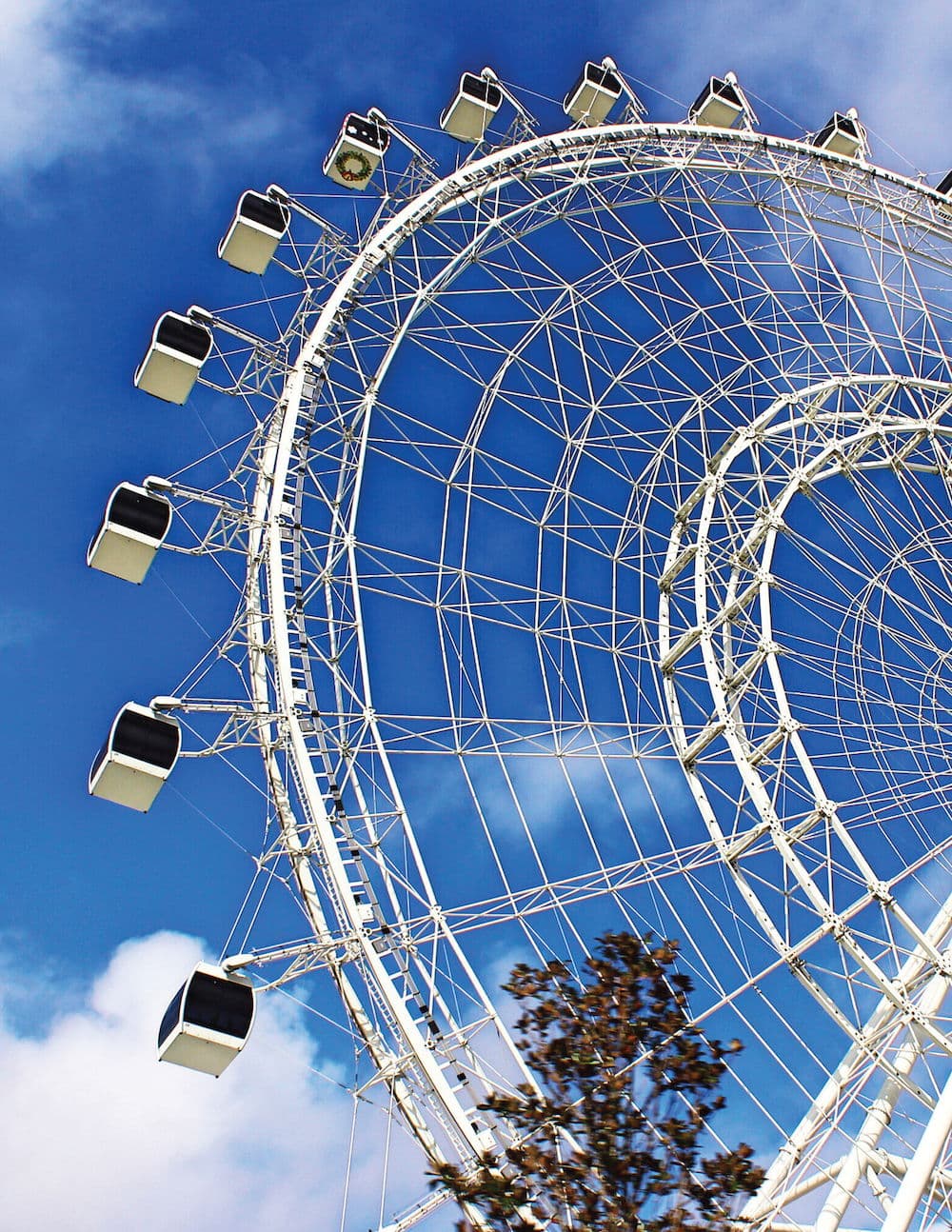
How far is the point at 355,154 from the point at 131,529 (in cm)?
965

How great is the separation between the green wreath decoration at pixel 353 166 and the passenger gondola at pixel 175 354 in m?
5.32

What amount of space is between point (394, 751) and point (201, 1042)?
4914mm

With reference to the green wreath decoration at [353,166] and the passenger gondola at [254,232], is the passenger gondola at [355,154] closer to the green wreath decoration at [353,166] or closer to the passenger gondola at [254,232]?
the green wreath decoration at [353,166]

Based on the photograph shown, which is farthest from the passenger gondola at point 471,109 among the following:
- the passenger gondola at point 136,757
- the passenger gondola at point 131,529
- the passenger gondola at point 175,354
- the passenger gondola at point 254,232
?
the passenger gondola at point 136,757

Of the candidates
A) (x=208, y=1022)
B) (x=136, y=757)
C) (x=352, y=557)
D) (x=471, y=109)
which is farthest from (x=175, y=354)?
(x=208, y=1022)

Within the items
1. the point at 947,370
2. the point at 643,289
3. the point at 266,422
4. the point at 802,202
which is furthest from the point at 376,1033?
the point at 802,202

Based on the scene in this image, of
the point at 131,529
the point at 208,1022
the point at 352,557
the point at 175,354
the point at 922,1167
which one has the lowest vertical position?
the point at 922,1167

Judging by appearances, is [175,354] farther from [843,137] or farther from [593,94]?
[843,137]

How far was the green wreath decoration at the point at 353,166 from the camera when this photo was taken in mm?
25422

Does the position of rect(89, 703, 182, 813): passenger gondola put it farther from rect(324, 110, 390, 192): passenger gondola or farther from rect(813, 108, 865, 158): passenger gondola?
rect(813, 108, 865, 158): passenger gondola

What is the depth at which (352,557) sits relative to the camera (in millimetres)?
19750

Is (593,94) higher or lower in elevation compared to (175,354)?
higher

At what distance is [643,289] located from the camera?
25.1 meters

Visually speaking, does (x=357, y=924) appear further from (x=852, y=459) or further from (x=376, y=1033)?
(x=852, y=459)
